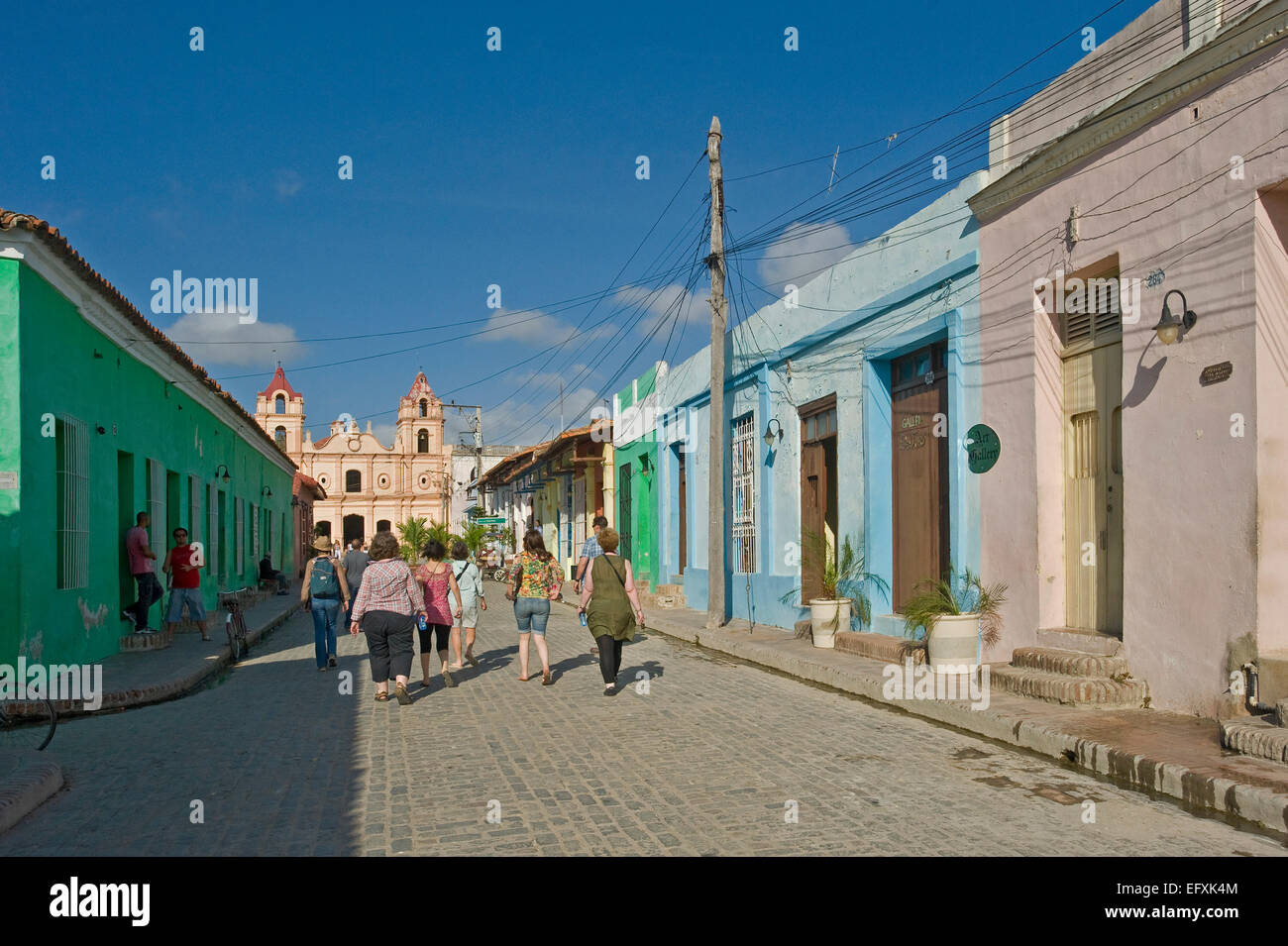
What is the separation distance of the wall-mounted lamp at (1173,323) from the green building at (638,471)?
54.1 ft

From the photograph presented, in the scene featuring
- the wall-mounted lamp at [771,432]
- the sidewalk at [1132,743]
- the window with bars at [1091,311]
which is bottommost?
the sidewalk at [1132,743]

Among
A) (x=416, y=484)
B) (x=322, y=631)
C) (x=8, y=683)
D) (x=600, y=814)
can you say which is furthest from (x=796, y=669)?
(x=416, y=484)

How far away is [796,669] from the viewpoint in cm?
1216

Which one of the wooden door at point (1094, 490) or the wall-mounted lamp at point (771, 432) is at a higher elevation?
the wall-mounted lamp at point (771, 432)

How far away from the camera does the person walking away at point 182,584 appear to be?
47.9ft

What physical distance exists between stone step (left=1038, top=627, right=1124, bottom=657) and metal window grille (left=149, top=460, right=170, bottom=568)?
11.7 metres

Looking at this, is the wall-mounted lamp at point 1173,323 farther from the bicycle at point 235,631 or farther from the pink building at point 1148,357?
the bicycle at point 235,631

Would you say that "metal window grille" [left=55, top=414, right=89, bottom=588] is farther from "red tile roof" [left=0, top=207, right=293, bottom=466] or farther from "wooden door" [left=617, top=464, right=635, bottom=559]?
"wooden door" [left=617, top=464, right=635, bottom=559]

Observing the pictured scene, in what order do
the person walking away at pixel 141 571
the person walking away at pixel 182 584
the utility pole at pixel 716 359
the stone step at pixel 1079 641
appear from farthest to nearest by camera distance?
the utility pole at pixel 716 359 < the person walking away at pixel 182 584 < the person walking away at pixel 141 571 < the stone step at pixel 1079 641

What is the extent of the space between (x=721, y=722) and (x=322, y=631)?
5494 millimetres

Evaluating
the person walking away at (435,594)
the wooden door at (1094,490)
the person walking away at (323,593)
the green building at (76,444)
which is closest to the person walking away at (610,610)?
the person walking away at (435,594)

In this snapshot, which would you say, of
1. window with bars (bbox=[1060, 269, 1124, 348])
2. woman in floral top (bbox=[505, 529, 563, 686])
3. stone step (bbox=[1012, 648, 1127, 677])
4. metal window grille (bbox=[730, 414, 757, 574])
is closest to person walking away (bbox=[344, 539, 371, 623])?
woman in floral top (bbox=[505, 529, 563, 686])

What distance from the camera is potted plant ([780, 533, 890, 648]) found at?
1339cm

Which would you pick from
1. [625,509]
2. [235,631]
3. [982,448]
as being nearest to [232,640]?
[235,631]
